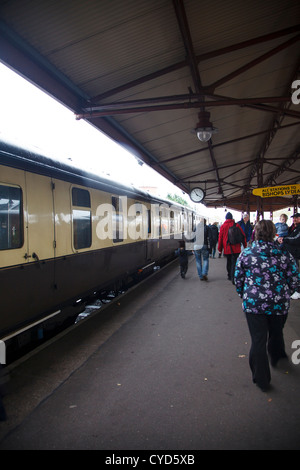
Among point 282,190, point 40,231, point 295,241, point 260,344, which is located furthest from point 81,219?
point 282,190

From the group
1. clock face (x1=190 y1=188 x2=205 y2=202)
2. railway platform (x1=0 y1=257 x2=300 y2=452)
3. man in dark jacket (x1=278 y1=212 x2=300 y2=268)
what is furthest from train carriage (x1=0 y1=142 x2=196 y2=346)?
clock face (x1=190 y1=188 x2=205 y2=202)

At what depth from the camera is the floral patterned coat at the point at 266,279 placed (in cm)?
308

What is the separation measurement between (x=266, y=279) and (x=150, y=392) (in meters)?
1.71

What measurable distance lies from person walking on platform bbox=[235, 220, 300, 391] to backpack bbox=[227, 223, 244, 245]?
465 centimetres

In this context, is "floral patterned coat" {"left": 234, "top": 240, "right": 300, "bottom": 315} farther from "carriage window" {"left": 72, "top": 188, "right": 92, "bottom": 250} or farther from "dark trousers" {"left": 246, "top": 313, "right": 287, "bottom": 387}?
"carriage window" {"left": 72, "top": 188, "right": 92, "bottom": 250}

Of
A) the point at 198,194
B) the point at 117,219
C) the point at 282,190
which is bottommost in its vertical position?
the point at 117,219

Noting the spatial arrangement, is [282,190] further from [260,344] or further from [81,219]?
[260,344]

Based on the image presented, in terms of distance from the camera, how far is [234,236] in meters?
7.85

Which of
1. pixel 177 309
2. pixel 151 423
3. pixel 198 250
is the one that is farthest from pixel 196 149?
pixel 151 423

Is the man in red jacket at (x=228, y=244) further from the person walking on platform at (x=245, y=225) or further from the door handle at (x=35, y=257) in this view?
the door handle at (x=35, y=257)

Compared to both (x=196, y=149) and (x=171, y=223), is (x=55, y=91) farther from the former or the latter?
(x=171, y=223)

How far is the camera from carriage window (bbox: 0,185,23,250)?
11.4 feet

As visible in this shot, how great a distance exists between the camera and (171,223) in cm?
1424
